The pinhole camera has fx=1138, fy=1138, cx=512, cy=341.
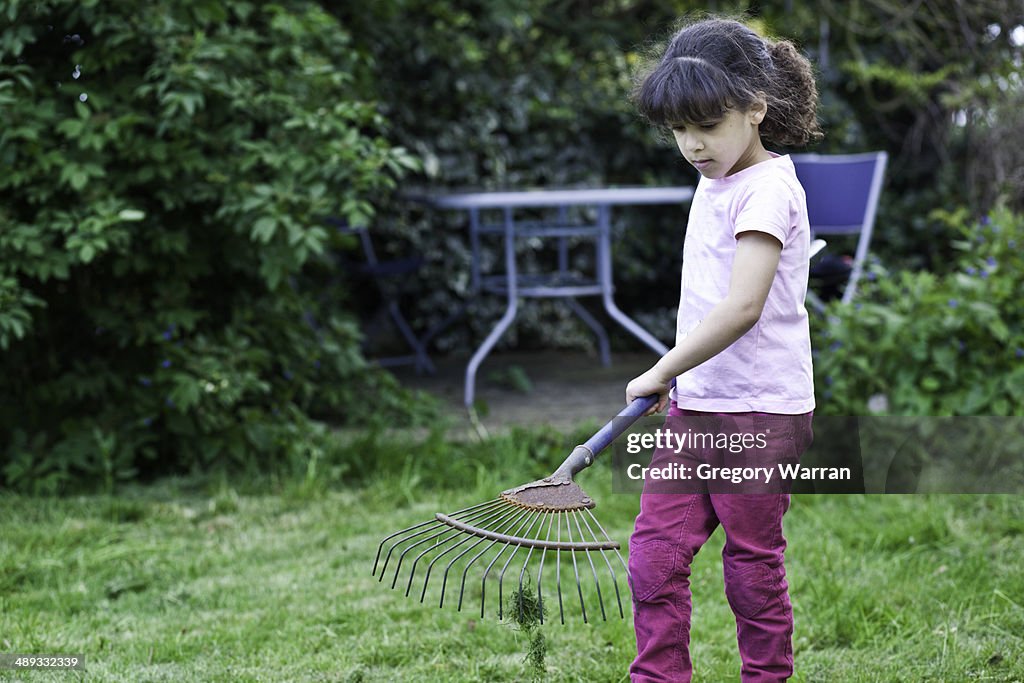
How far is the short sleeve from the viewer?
1671 millimetres

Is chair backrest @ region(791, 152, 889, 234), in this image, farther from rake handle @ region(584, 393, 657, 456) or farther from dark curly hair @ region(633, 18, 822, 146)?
rake handle @ region(584, 393, 657, 456)

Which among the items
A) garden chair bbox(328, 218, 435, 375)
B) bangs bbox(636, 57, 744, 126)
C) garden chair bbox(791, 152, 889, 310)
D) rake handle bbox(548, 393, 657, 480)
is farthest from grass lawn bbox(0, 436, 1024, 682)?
garden chair bbox(328, 218, 435, 375)

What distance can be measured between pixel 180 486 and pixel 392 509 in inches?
29.3

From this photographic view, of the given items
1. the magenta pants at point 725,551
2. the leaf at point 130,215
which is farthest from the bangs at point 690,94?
the leaf at point 130,215

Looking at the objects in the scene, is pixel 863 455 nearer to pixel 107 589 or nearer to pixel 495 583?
pixel 495 583

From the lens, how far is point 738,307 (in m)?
1.67

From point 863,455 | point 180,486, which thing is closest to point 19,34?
point 180,486

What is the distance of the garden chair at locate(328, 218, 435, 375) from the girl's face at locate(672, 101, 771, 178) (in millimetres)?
3335

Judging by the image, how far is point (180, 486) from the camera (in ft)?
11.8

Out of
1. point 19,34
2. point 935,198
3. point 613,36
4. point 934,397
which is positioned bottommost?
point 934,397

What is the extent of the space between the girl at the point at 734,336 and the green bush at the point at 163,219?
1.58m

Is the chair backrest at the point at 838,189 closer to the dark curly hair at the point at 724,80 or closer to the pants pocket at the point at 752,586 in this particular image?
the dark curly hair at the point at 724,80

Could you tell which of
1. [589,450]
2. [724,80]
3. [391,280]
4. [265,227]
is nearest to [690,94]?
[724,80]

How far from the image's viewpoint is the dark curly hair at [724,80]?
168 centimetres
